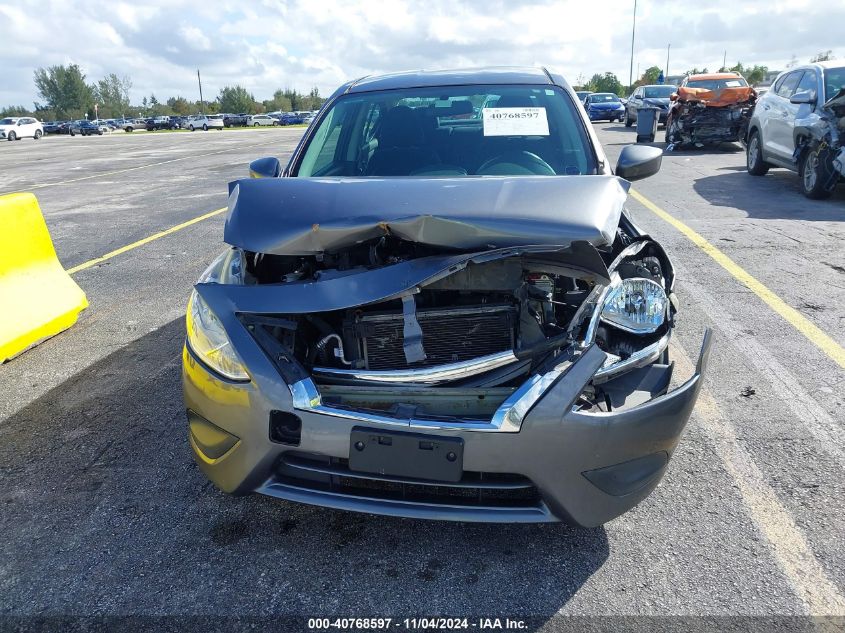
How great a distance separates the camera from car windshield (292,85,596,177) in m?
3.53

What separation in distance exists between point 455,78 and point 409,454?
272cm

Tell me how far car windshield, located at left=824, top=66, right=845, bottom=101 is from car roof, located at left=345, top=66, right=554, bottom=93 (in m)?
6.91

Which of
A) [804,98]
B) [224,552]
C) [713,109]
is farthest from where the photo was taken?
[713,109]

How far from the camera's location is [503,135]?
3582 mm

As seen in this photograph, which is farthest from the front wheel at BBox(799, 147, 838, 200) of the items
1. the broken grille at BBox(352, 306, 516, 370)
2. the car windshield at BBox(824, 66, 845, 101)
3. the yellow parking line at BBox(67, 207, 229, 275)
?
the broken grille at BBox(352, 306, 516, 370)

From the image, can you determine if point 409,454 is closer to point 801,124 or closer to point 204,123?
point 801,124

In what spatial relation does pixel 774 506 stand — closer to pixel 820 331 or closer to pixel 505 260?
pixel 505 260

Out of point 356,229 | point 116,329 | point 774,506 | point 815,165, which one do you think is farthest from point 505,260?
point 815,165

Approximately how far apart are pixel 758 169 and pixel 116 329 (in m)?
10.4

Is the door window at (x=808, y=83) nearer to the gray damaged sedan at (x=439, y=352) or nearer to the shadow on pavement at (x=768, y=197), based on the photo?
the shadow on pavement at (x=768, y=197)

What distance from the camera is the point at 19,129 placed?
43.5 meters

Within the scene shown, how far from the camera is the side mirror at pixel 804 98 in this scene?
8961 millimetres

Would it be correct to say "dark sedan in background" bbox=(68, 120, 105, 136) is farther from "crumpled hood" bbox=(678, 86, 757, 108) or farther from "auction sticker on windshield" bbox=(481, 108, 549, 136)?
"auction sticker on windshield" bbox=(481, 108, 549, 136)

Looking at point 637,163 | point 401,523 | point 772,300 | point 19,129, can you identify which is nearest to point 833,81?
point 772,300
